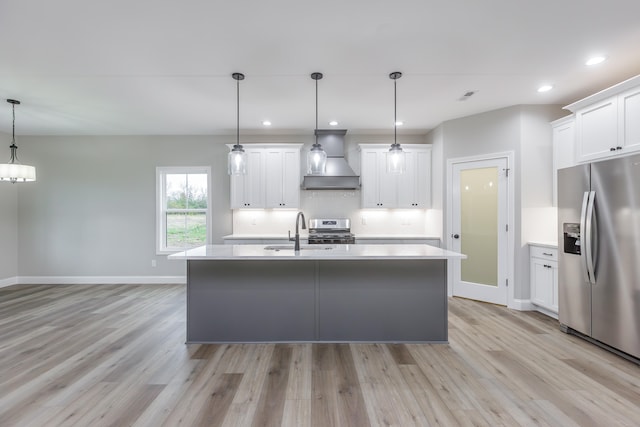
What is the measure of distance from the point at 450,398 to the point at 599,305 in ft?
6.26

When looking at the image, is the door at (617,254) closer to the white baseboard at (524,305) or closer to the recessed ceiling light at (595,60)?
the recessed ceiling light at (595,60)

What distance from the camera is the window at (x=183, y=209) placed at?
554cm

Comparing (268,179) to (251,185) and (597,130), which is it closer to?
(251,185)

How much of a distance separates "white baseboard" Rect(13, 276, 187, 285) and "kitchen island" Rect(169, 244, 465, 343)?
2902 mm

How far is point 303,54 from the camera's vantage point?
2.72 meters

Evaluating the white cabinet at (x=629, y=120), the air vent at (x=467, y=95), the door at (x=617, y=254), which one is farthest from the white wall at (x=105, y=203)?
the white cabinet at (x=629, y=120)

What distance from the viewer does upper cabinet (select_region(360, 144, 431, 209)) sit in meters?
5.15

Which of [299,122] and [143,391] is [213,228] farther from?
[143,391]

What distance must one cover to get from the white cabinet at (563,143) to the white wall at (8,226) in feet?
28.3

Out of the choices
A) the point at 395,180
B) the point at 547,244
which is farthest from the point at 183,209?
the point at 547,244

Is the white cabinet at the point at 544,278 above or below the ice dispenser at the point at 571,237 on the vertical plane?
below

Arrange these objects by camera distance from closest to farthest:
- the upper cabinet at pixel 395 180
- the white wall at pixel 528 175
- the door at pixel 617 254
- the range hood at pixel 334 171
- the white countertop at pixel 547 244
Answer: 1. the door at pixel 617 254
2. the white countertop at pixel 547 244
3. the white wall at pixel 528 175
4. the range hood at pixel 334 171
5. the upper cabinet at pixel 395 180

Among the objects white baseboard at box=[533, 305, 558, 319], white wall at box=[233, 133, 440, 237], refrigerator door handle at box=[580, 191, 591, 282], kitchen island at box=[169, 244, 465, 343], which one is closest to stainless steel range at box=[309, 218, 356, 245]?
white wall at box=[233, 133, 440, 237]

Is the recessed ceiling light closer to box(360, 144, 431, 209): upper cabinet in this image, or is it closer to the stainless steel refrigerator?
the stainless steel refrigerator
